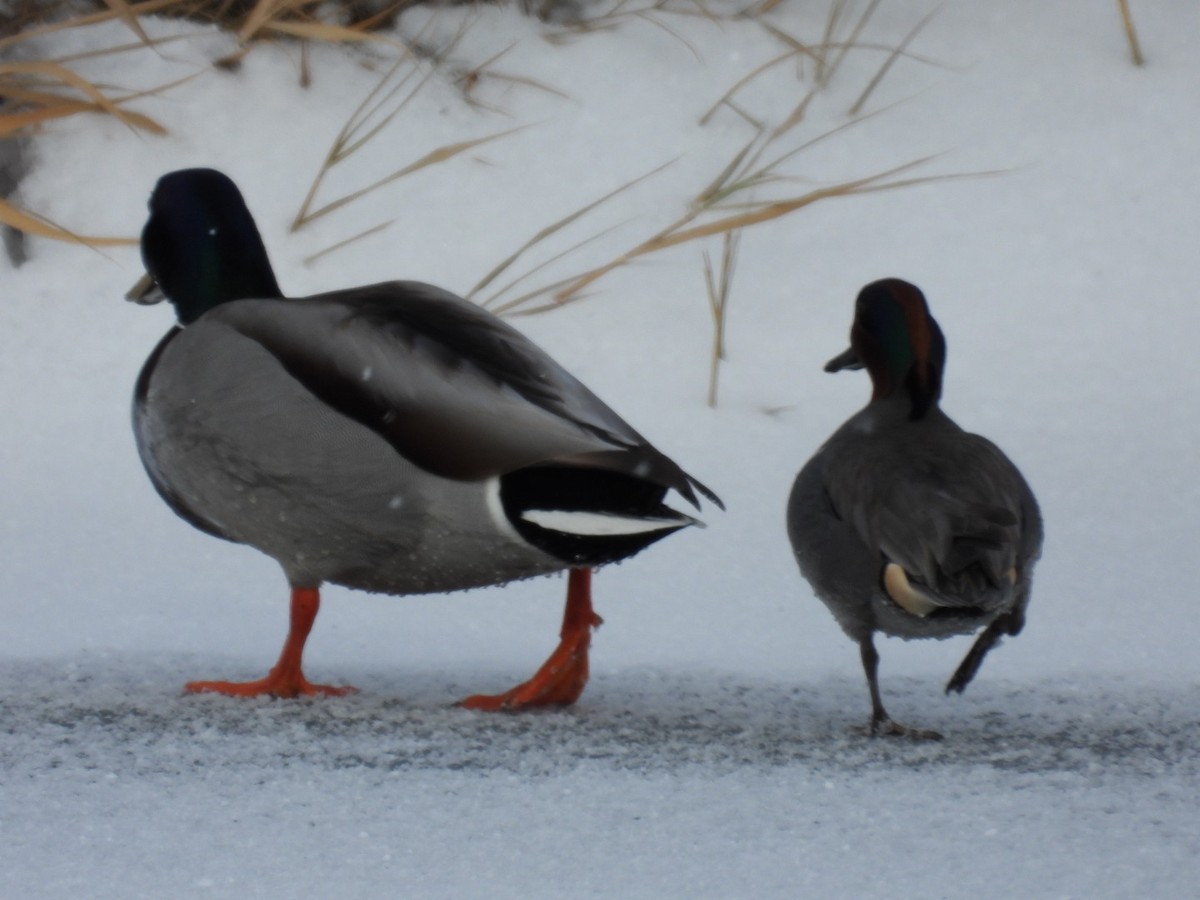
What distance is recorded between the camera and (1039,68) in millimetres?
6020

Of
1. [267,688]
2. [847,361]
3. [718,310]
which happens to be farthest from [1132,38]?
[267,688]

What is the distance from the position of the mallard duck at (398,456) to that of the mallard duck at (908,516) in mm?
193

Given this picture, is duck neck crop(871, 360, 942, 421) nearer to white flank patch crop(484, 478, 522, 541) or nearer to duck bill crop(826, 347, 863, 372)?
duck bill crop(826, 347, 863, 372)

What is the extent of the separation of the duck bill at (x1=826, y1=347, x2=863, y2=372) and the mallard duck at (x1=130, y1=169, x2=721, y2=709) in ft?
1.43

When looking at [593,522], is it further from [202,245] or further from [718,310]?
[718,310]

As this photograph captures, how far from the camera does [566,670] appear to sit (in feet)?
9.59

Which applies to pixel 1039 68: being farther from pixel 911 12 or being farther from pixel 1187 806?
pixel 1187 806

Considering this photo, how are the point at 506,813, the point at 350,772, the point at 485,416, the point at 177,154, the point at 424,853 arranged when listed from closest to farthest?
the point at 424,853 < the point at 506,813 < the point at 350,772 < the point at 485,416 < the point at 177,154

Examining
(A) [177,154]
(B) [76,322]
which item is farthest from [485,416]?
(A) [177,154]

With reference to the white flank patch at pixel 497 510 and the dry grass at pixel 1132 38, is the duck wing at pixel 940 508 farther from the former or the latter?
the dry grass at pixel 1132 38

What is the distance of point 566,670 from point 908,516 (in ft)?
2.10

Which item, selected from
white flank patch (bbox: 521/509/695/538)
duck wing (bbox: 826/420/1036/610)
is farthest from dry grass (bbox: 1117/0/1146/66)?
white flank patch (bbox: 521/509/695/538)

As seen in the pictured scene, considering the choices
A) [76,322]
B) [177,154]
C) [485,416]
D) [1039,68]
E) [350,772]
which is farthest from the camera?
[1039,68]

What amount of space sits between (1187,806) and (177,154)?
3.98m
